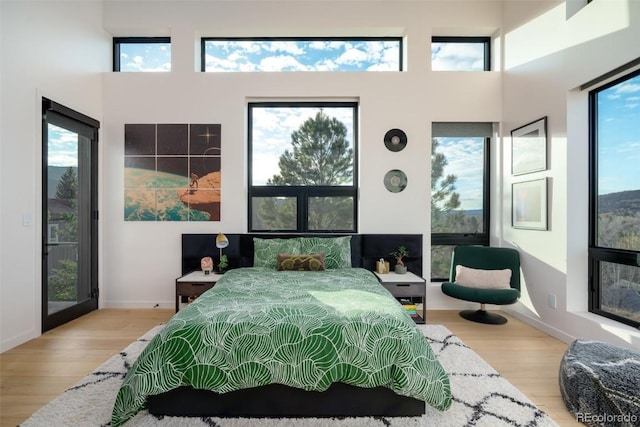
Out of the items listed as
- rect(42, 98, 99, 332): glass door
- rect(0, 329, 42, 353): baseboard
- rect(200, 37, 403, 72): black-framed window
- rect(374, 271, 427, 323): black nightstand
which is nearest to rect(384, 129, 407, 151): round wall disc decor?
rect(200, 37, 403, 72): black-framed window

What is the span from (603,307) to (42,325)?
5.26m

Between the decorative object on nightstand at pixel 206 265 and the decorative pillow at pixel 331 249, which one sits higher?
the decorative pillow at pixel 331 249

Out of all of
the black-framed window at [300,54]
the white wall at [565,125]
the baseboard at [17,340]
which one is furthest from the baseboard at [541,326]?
the baseboard at [17,340]

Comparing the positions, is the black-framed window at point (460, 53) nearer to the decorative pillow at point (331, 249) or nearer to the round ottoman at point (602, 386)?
the decorative pillow at point (331, 249)

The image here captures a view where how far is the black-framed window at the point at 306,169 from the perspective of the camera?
13.6 feet

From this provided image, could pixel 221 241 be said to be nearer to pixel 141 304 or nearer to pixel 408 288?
pixel 141 304

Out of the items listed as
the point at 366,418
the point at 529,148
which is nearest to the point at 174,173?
the point at 366,418

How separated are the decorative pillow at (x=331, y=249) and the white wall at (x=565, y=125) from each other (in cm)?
202

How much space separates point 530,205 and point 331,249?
2224 mm

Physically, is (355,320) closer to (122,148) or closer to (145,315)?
(145,315)

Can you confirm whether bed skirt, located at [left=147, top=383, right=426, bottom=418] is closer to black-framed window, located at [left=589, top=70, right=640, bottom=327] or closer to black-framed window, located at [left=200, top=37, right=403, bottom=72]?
black-framed window, located at [left=589, top=70, right=640, bottom=327]

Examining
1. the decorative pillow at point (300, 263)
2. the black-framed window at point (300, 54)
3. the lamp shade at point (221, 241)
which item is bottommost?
the decorative pillow at point (300, 263)

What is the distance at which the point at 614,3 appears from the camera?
2586 mm

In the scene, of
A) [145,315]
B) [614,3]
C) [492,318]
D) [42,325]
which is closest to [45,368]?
[42,325]
